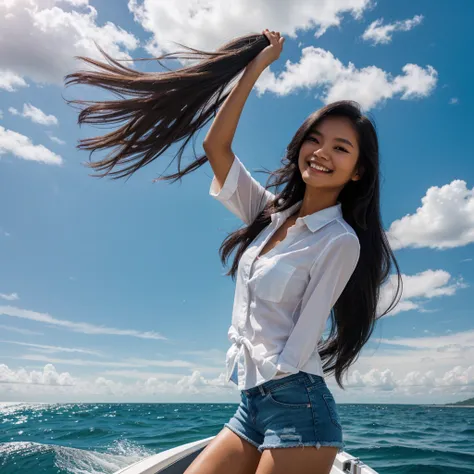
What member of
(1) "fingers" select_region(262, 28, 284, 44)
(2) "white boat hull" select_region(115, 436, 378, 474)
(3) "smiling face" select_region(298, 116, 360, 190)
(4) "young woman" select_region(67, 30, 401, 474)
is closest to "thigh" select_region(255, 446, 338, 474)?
(4) "young woman" select_region(67, 30, 401, 474)

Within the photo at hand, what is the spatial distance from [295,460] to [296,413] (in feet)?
0.51

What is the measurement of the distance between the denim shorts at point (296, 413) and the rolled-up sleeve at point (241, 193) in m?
0.91

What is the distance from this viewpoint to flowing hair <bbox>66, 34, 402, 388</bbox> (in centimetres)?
222

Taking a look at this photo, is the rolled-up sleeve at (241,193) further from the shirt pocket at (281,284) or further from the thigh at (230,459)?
the thigh at (230,459)

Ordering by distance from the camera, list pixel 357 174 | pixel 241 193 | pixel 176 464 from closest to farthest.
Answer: pixel 357 174
pixel 241 193
pixel 176 464

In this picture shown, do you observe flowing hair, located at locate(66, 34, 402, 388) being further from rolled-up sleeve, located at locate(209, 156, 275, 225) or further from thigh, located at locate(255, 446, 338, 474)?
thigh, located at locate(255, 446, 338, 474)

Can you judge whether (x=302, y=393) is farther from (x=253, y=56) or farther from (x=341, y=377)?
(x=253, y=56)

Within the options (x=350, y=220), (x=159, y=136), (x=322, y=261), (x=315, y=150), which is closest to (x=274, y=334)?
(x=322, y=261)

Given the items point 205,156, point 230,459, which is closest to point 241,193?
point 205,156

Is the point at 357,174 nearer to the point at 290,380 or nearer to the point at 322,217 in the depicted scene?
the point at 322,217

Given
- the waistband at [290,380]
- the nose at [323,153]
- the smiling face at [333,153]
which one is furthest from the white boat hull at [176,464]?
the nose at [323,153]

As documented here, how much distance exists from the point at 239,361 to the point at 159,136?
1.22m

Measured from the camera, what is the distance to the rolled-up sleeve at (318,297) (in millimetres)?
1798

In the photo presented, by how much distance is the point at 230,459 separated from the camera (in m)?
1.92
